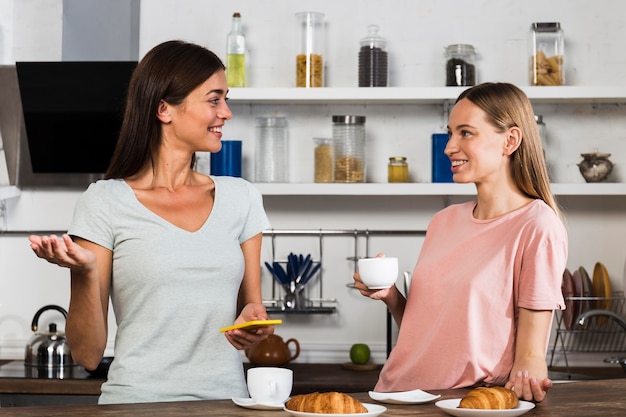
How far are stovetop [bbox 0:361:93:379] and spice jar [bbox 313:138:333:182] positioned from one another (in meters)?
1.12

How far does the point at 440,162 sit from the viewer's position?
342 cm

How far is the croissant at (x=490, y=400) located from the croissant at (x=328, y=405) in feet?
0.58

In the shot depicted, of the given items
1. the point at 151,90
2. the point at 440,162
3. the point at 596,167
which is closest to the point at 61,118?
the point at 440,162

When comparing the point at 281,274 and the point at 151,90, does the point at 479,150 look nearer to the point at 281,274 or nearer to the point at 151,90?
the point at 151,90

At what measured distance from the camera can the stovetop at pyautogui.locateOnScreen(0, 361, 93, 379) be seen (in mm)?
3201

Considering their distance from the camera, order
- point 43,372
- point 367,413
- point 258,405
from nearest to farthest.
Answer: point 367,413 < point 258,405 < point 43,372

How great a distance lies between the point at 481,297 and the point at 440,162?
162 cm

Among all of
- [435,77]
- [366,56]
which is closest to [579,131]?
[435,77]

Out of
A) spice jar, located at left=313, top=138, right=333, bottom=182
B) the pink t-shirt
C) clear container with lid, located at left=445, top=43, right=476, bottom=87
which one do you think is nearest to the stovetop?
spice jar, located at left=313, top=138, right=333, bottom=182

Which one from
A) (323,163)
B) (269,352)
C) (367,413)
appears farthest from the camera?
(323,163)

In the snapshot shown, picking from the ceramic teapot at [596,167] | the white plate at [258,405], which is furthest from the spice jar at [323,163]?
the white plate at [258,405]

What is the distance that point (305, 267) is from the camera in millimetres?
3561

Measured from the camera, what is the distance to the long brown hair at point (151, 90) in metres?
1.93

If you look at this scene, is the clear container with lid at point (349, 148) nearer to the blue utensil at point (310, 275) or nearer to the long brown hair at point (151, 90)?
the blue utensil at point (310, 275)
